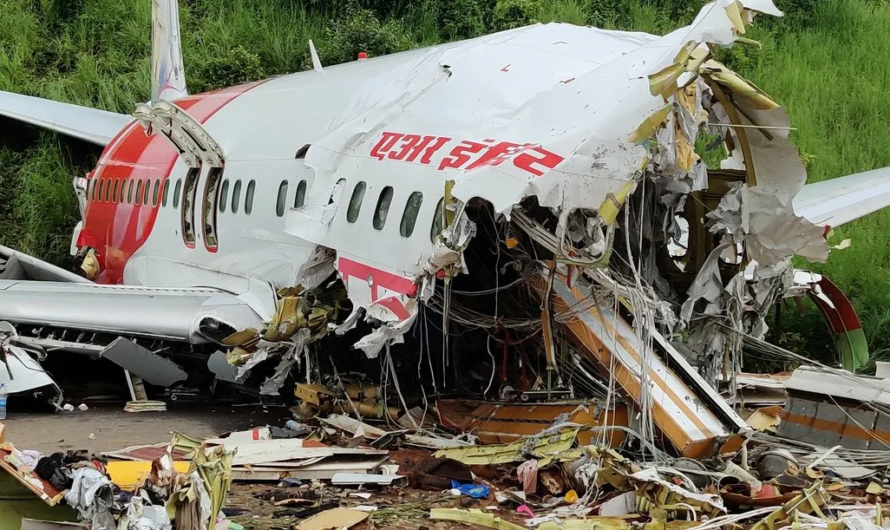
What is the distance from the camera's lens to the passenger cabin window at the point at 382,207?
8781 mm

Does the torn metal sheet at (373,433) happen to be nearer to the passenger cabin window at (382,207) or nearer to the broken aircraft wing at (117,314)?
the broken aircraft wing at (117,314)

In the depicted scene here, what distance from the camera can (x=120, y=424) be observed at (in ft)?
33.1

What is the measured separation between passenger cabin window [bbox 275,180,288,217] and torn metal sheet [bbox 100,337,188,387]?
198cm

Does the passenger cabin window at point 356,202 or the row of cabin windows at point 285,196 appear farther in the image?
the row of cabin windows at point 285,196

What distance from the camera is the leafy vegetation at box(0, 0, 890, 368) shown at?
2045 cm

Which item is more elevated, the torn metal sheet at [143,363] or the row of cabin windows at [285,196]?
the row of cabin windows at [285,196]

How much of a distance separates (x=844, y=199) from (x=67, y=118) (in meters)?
13.6

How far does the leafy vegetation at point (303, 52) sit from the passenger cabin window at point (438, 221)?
12.2m

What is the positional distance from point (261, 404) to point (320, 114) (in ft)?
10.4

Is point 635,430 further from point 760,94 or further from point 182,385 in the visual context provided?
point 182,385

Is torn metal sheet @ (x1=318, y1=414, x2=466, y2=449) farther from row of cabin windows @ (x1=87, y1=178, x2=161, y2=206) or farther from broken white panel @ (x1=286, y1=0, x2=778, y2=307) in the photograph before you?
row of cabin windows @ (x1=87, y1=178, x2=161, y2=206)

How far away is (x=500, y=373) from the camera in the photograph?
957 cm

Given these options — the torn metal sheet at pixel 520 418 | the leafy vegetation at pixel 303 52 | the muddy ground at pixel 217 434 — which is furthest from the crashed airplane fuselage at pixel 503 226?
the leafy vegetation at pixel 303 52

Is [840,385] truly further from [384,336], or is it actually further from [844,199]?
[844,199]
